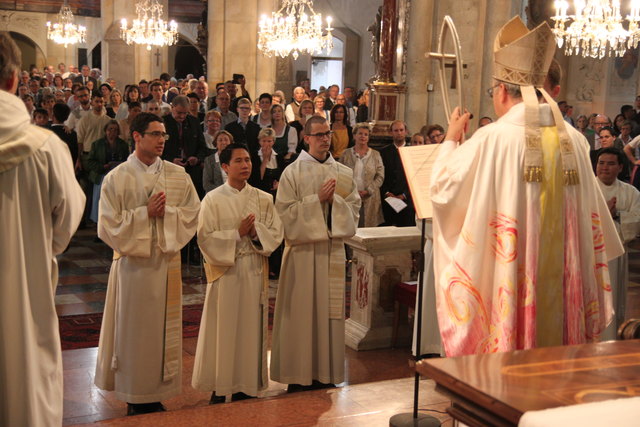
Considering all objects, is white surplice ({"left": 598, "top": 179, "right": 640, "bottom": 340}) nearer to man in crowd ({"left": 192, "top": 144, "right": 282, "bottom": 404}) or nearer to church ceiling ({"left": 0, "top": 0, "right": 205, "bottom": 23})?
man in crowd ({"left": 192, "top": 144, "right": 282, "bottom": 404})

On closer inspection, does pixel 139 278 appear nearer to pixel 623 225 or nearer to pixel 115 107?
pixel 623 225

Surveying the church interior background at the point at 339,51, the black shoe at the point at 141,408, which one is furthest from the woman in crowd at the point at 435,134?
→ the black shoe at the point at 141,408

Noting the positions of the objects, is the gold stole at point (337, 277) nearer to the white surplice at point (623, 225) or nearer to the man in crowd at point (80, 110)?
the white surplice at point (623, 225)

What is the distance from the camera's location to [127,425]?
4125 mm

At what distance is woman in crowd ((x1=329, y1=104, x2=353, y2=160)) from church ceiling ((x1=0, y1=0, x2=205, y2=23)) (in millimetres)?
17162

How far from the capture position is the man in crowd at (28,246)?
3.16 meters

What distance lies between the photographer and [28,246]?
10.8 ft

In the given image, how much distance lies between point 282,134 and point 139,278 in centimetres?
506

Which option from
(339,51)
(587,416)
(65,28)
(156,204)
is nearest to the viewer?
(587,416)

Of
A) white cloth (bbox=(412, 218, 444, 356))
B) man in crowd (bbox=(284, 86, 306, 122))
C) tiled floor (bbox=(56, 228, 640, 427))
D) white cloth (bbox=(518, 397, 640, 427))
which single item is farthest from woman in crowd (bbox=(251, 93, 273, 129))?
white cloth (bbox=(518, 397, 640, 427))

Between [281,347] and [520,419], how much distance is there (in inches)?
144

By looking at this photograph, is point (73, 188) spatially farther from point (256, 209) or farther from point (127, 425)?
point (256, 209)

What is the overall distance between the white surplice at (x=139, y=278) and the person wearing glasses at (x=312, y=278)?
2.59 feet

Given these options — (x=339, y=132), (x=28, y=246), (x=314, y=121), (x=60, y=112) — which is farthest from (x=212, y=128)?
(x=28, y=246)
